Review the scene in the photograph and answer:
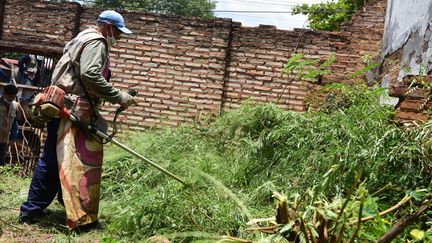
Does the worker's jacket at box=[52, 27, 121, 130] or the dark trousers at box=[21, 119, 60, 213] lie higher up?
the worker's jacket at box=[52, 27, 121, 130]

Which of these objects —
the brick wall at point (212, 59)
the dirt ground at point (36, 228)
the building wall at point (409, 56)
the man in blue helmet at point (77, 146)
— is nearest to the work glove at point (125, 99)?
the man in blue helmet at point (77, 146)

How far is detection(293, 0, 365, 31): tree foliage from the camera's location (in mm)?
19906

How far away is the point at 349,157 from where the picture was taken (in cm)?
314

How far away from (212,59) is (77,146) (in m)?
3.71

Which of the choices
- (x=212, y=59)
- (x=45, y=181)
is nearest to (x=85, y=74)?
(x=45, y=181)

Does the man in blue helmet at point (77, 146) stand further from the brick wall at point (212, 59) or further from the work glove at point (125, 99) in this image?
the brick wall at point (212, 59)

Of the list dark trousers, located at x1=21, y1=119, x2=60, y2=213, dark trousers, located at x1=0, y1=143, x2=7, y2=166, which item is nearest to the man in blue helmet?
dark trousers, located at x1=21, y1=119, x2=60, y2=213

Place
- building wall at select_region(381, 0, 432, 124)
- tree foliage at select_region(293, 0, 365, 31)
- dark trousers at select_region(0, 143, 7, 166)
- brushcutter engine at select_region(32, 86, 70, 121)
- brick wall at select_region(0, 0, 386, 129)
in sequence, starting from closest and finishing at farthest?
brushcutter engine at select_region(32, 86, 70, 121) → building wall at select_region(381, 0, 432, 124) → dark trousers at select_region(0, 143, 7, 166) → brick wall at select_region(0, 0, 386, 129) → tree foliage at select_region(293, 0, 365, 31)

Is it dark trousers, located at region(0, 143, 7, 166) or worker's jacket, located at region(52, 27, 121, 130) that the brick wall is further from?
worker's jacket, located at region(52, 27, 121, 130)

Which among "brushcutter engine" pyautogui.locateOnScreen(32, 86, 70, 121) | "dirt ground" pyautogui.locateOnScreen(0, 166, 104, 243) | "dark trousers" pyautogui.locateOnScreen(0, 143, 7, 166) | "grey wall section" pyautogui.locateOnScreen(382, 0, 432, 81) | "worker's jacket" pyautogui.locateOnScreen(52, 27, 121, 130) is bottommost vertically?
"dark trousers" pyautogui.locateOnScreen(0, 143, 7, 166)

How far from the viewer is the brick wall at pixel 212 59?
22.5ft

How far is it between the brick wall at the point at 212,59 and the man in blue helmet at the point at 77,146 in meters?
3.27

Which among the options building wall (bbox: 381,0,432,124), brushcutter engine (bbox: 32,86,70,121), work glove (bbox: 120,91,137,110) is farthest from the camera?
building wall (bbox: 381,0,432,124)

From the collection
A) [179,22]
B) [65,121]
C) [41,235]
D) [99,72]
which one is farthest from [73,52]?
[179,22]
